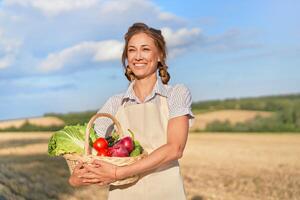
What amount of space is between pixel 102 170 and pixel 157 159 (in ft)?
1.07

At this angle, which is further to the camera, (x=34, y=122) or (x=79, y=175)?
(x=34, y=122)

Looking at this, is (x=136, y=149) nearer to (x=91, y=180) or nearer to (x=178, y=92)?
(x=91, y=180)

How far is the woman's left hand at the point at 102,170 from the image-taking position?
3229 millimetres

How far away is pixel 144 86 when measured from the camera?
11.8 feet

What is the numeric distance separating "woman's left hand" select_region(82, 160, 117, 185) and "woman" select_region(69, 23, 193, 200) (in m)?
0.16

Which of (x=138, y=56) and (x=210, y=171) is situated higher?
(x=138, y=56)

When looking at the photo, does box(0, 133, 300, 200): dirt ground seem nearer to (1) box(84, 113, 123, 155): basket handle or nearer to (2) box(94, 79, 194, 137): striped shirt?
(2) box(94, 79, 194, 137): striped shirt

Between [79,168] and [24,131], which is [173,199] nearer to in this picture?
[79,168]

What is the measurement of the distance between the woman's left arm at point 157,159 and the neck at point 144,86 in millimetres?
291

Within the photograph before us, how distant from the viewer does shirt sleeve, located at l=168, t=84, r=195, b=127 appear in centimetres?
340

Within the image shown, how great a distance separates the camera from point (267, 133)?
70.8ft

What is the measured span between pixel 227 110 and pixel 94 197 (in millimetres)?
16314

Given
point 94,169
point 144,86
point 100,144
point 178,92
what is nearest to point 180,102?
point 178,92

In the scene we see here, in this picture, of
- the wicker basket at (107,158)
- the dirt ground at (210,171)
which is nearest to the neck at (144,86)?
the wicker basket at (107,158)
